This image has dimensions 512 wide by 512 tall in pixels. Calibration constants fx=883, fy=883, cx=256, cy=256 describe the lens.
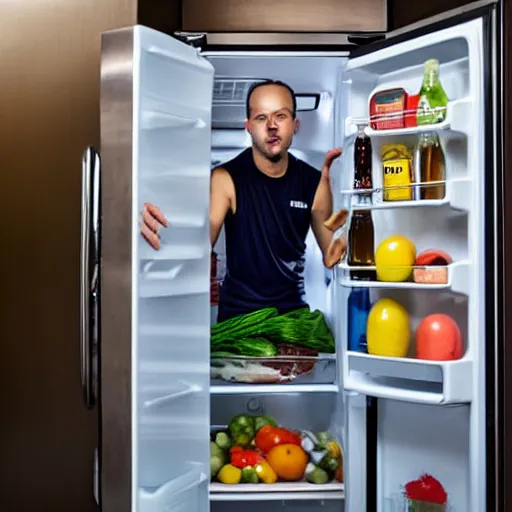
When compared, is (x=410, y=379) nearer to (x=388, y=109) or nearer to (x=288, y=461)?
(x=288, y=461)

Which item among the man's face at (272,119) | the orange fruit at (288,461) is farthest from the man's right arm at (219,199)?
the orange fruit at (288,461)

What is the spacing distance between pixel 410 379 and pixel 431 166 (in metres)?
0.50

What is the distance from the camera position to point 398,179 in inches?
79.8

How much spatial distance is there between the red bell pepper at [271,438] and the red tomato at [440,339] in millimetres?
466

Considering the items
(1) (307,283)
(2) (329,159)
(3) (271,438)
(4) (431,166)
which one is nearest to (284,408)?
(3) (271,438)

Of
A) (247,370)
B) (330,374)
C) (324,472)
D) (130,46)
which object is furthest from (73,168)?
(324,472)

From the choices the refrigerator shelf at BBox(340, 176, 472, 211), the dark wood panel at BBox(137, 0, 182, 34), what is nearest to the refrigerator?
the refrigerator shelf at BBox(340, 176, 472, 211)

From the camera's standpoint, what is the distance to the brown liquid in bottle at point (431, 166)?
197cm

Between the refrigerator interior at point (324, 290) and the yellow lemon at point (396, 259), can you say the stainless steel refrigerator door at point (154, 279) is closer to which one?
the refrigerator interior at point (324, 290)

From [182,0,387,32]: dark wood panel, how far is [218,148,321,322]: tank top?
35 cm

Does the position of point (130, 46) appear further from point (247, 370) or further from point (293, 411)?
point (293, 411)

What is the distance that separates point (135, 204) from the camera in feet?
5.73

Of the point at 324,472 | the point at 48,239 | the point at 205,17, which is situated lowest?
the point at 324,472

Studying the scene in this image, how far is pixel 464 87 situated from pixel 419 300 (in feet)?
1.65
